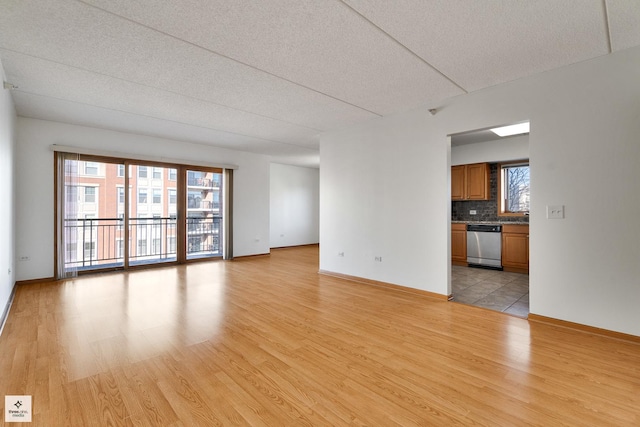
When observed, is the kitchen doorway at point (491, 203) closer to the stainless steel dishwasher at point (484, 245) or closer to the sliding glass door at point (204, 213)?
the stainless steel dishwasher at point (484, 245)

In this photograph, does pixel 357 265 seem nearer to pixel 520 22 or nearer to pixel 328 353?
pixel 328 353

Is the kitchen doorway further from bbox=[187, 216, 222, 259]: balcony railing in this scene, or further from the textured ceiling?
bbox=[187, 216, 222, 259]: balcony railing

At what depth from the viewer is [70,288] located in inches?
170

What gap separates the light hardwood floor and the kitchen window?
12.0 feet

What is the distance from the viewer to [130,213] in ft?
18.9

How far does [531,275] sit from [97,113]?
6.15m

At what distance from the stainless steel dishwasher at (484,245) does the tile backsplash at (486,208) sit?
0.58 m

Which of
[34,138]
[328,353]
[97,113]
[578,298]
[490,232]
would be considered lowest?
[328,353]

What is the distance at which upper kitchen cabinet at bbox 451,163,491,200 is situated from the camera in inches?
239

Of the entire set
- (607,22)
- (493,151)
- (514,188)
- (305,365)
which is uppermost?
(607,22)

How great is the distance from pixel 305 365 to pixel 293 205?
7695mm

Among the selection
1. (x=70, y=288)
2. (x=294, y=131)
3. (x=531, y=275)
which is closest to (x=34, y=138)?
(x=70, y=288)

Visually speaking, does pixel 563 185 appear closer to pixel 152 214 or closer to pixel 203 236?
pixel 203 236

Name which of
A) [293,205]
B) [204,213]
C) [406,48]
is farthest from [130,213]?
[406,48]
